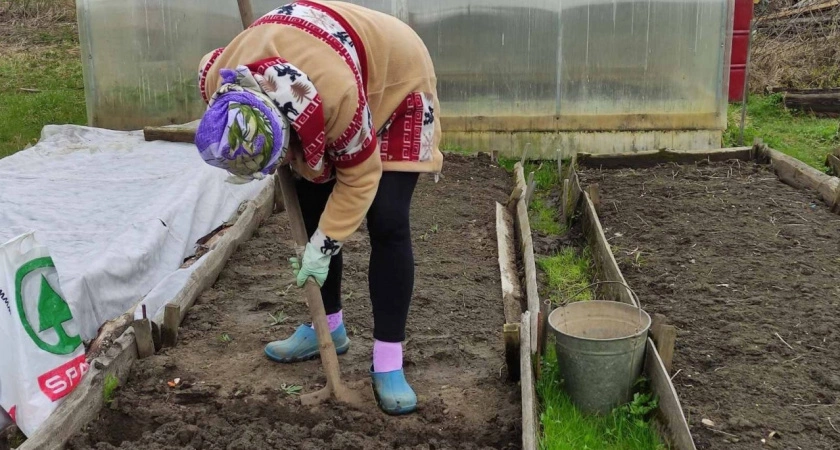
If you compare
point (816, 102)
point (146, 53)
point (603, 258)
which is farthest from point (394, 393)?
point (816, 102)

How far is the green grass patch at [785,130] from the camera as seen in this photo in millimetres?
7258

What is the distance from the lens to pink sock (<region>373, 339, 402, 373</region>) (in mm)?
2602

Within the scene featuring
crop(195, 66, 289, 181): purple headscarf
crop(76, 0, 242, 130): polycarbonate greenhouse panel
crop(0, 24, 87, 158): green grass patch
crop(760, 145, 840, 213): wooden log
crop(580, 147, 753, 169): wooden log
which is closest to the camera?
crop(195, 66, 289, 181): purple headscarf

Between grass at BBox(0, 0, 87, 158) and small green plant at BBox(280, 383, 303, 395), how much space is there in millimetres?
5034

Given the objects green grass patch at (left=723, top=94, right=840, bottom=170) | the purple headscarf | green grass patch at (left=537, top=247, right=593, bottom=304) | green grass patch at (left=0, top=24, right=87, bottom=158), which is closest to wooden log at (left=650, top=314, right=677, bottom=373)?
green grass patch at (left=537, top=247, right=593, bottom=304)

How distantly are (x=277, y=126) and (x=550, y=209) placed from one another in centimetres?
371

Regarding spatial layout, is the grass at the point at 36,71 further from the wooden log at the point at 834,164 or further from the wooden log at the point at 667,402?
the wooden log at the point at 834,164

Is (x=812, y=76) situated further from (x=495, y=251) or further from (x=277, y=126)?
(x=277, y=126)

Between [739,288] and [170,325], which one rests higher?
[170,325]

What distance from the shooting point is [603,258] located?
13.1 feet

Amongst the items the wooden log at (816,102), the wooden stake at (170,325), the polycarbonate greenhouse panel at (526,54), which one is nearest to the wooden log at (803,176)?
the polycarbonate greenhouse panel at (526,54)

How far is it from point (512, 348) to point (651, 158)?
385cm

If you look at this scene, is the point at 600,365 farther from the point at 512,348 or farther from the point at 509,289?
the point at 509,289

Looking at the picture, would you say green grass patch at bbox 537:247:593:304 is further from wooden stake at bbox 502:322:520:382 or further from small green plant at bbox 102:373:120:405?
small green plant at bbox 102:373:120:405
